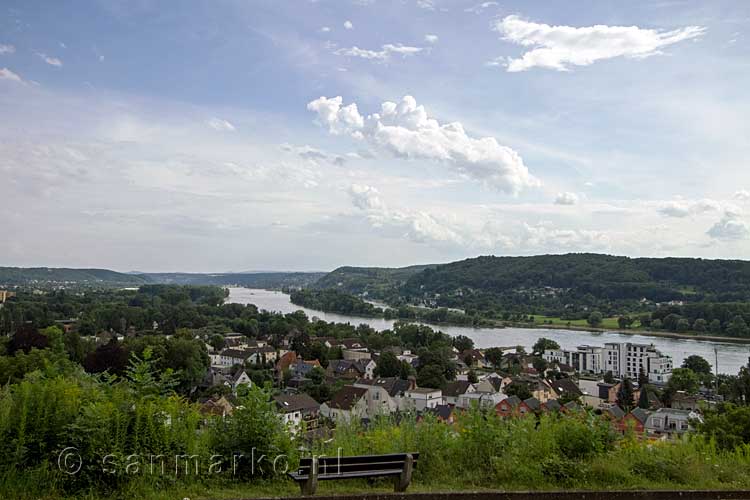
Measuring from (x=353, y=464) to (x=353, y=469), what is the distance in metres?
0.04

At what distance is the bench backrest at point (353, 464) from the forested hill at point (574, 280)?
3521 inches

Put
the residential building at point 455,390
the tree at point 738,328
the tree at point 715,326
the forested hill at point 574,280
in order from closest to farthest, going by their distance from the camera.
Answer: the residential building at point 455,390 < the tree at point 738,328 < the tree at point 715,326 < the forested hill at point 574,280

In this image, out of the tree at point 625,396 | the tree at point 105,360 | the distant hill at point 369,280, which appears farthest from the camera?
the distant hill at point 369,280

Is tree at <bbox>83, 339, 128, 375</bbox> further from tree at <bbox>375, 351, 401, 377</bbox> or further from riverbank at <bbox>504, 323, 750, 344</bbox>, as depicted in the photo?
riverbank at <bbox>504, 323, 750, 344</bbox>

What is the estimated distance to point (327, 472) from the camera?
12.1 ft

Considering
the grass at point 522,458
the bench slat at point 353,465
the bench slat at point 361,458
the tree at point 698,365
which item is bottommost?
the tree at point 698,365

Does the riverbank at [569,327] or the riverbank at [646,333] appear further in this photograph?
the riverbank at [569,327]

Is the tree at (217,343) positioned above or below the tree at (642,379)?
above

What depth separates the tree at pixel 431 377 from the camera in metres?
29.0

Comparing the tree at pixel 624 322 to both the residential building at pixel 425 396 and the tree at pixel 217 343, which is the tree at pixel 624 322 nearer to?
the tree at pixel 217 343

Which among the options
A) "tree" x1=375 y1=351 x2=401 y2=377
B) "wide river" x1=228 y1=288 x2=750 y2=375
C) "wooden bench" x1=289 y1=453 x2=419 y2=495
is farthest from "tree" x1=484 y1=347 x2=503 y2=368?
"wooden bench" x1=289 y1=453 x2=419 y2=495

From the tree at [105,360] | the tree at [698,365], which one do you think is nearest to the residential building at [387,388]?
the tree at [105,360]

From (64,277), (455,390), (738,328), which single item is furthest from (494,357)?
(64,277)

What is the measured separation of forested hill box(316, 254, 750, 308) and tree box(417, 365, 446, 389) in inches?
2470
